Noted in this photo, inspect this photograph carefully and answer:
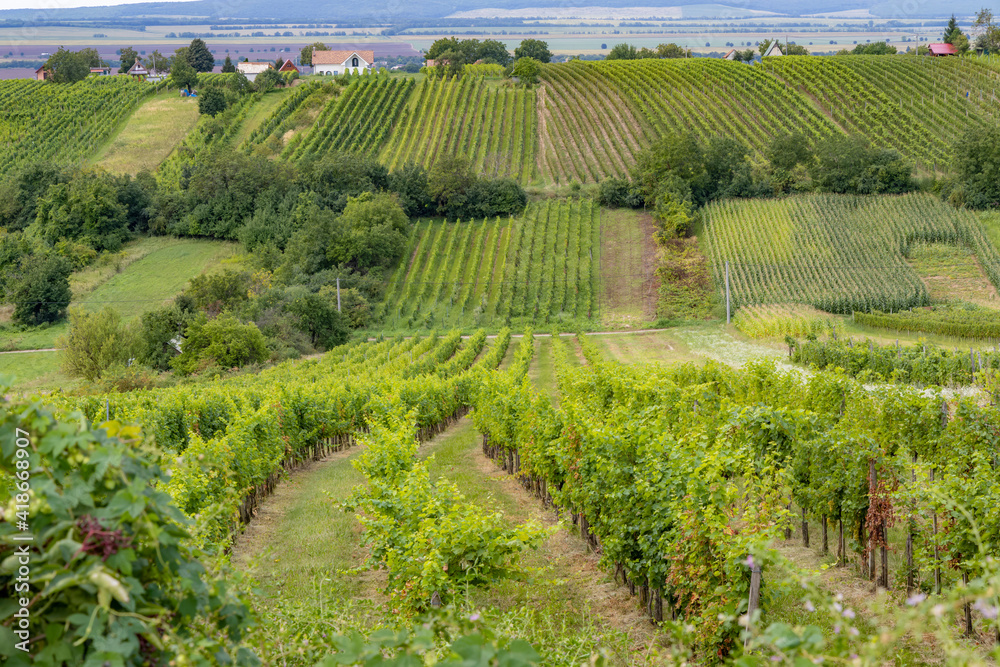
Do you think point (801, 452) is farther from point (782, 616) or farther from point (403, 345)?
point (403, 345)

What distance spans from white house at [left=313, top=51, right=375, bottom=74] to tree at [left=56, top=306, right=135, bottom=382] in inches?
2776

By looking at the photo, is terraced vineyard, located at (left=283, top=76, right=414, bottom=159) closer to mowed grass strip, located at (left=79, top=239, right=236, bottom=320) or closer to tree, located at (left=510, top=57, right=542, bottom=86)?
tree, located at (left=510, top=57, right=542, bottom=86)

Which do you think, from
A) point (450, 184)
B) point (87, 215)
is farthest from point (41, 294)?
point (450, 184)

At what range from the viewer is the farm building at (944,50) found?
85938 mm

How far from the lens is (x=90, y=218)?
6216 centimetres

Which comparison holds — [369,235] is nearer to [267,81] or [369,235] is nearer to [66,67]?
[267,81]

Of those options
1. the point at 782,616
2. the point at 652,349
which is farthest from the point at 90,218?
the point at 782,616

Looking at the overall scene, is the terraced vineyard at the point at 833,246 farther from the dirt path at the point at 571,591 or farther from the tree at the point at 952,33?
the tree at the point at 952,33

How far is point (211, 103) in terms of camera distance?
81.9m

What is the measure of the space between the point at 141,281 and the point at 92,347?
18.1 meters

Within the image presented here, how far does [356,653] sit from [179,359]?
36528 millimetres

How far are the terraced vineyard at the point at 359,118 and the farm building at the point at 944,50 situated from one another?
55011 millimetres

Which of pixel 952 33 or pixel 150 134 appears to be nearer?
pixel 150 134

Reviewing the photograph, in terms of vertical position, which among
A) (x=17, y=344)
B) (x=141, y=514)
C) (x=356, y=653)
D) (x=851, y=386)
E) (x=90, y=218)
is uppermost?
(x=141, y=514)
